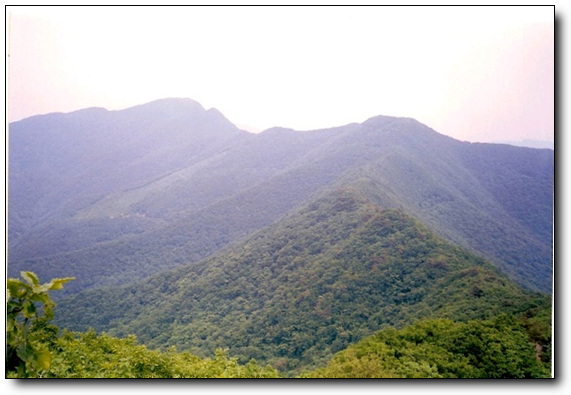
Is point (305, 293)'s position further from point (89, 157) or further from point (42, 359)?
point (89, 157)

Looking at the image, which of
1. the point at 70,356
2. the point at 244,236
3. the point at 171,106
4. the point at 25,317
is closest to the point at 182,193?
the point at 244,236

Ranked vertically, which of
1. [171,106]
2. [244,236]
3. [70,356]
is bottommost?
[70,356]

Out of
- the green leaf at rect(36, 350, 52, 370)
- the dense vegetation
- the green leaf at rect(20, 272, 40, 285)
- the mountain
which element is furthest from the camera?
the mountain

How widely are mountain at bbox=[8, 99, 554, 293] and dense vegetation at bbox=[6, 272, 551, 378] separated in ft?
2.64

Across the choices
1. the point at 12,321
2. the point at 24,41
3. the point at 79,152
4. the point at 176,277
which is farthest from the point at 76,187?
the point at 12,321

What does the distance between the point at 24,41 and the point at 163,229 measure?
405 centimetres

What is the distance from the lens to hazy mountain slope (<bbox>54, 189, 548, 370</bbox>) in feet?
17.3

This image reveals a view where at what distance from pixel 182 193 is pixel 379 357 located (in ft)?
17.0

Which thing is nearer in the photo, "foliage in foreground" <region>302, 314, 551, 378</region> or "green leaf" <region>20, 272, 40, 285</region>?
"green leaf" <region>20, 272, 40, 285</region>

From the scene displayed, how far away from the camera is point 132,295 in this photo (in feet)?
24.2

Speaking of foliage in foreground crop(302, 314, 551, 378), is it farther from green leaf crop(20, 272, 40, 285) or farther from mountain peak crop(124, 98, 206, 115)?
mountain peak crop(124, 98, 206, 115)

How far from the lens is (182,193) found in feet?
26.2

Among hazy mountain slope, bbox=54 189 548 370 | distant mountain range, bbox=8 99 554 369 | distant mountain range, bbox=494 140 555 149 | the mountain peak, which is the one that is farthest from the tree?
distant mountain range, bbox=494 140 555 149

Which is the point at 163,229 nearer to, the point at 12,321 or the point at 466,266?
the point at 12,321
